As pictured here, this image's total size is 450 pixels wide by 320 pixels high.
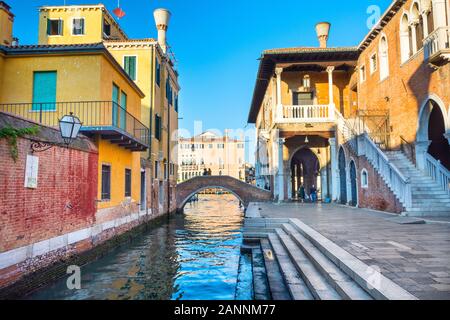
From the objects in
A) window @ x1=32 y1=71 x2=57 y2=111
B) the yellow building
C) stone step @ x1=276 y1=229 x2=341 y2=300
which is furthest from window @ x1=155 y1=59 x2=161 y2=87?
stone step @ x1=276 y1=229 x2=341 y2=300

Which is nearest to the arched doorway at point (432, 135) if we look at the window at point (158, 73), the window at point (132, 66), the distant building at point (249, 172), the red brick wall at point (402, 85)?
the red brick wall at point (402, 85)

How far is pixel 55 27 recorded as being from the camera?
20969 millimetres

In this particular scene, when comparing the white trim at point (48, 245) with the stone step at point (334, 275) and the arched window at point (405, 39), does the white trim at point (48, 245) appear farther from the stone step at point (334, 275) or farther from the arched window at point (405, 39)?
the arched window at point (405, 39)

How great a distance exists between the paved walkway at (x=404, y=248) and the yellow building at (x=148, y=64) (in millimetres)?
11554

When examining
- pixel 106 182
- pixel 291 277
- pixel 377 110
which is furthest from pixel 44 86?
pixel 377 110

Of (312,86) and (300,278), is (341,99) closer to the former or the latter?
(312,86)

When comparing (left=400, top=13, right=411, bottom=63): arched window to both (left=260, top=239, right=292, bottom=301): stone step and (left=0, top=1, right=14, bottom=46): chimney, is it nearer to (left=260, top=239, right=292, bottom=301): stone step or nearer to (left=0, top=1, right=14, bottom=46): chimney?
(left=260, top=239, right=292, bottom=301): stone step

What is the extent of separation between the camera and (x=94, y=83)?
10.7 metres

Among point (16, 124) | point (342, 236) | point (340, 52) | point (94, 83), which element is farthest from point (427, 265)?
point (340, 52)

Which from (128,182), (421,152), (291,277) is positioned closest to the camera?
(291,277)

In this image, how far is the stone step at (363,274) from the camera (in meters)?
3.69

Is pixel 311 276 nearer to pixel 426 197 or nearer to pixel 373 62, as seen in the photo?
pixel 426 197

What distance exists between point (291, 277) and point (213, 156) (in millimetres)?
67095

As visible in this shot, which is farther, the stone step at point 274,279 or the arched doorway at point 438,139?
the arched doorway at point 438,139
